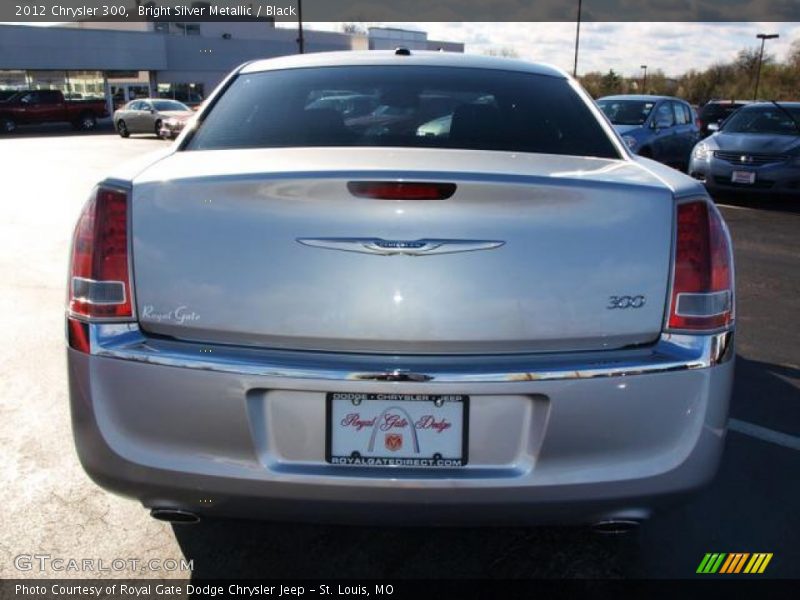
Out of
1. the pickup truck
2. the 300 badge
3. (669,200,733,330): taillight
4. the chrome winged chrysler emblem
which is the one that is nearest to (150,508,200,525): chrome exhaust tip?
the chrome winged chrysler emblem

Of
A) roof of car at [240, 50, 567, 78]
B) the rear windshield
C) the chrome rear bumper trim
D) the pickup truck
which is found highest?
roof of car at [240, 50, 567, 78]

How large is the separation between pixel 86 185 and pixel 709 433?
1258 cm

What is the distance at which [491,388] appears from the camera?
1864 mm

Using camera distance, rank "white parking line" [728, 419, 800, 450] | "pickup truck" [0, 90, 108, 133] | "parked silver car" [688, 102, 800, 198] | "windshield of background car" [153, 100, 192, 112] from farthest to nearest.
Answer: "pickup truck" [0, 90, 108, 133] → "windshield of background car" [153, 100, 192, 112] → "parked silver car" [688, 102, 800, 198] → "white parking line" [728, 419, 800, 450]

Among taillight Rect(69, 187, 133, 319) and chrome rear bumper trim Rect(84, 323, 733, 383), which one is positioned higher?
taillight Rect(69, 187, 133, 319)

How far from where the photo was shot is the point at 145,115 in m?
27.5

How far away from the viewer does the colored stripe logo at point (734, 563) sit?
2.46 meters

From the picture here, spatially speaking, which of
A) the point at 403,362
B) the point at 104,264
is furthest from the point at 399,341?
the point at 104,264

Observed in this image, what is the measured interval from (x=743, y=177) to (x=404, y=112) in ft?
30.1

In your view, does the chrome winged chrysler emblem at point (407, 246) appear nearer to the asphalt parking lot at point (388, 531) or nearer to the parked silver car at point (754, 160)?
the asphalt parking lot at point (388, 531)

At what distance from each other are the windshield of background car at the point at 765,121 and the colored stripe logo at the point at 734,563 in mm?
10524

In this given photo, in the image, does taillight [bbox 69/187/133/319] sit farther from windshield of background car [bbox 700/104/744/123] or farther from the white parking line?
windshield of background car [bbox 700/104/744/123]

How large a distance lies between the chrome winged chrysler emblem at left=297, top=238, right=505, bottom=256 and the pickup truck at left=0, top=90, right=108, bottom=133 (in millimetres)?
35881

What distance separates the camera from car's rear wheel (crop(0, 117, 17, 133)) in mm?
32188
